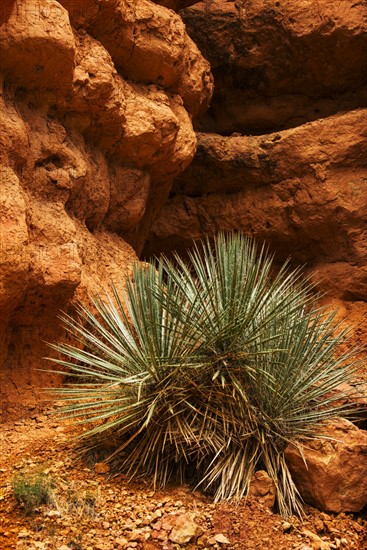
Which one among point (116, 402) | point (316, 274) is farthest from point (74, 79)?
point (316, 274)

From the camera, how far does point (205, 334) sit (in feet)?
13.4

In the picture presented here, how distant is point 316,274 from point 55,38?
388cm

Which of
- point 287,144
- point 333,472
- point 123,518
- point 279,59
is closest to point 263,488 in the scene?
point 333,472

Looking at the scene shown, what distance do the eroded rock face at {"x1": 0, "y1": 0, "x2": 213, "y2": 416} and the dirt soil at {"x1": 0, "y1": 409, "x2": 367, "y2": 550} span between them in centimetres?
68

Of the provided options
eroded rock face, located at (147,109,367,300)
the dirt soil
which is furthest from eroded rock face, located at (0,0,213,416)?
eroded rock face, located at (147,109,367,300)

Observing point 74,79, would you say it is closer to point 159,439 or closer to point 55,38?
point 55,38

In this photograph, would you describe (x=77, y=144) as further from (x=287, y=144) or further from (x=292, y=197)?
(x=292, y=197)

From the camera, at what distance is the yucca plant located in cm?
392

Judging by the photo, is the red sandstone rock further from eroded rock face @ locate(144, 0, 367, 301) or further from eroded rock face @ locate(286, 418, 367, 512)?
eroded rock face @ locate(144, 0, 367, 301)

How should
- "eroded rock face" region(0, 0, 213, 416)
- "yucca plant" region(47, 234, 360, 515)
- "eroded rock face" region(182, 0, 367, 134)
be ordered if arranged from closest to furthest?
1. "yucca plant" region(47, 234, 360, 515)
2. "eroded rock face" region(0, 0, 213, 416)
3. "eroded rock face" region(182, 0, 367, 134)

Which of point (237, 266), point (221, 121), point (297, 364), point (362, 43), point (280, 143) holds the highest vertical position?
point (362, 43)

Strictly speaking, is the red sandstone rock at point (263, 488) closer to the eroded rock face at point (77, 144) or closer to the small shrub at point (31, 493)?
the small shrub at point (31, 493)

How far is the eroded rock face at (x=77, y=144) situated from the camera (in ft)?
14.7

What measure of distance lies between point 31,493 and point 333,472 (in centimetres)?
160
